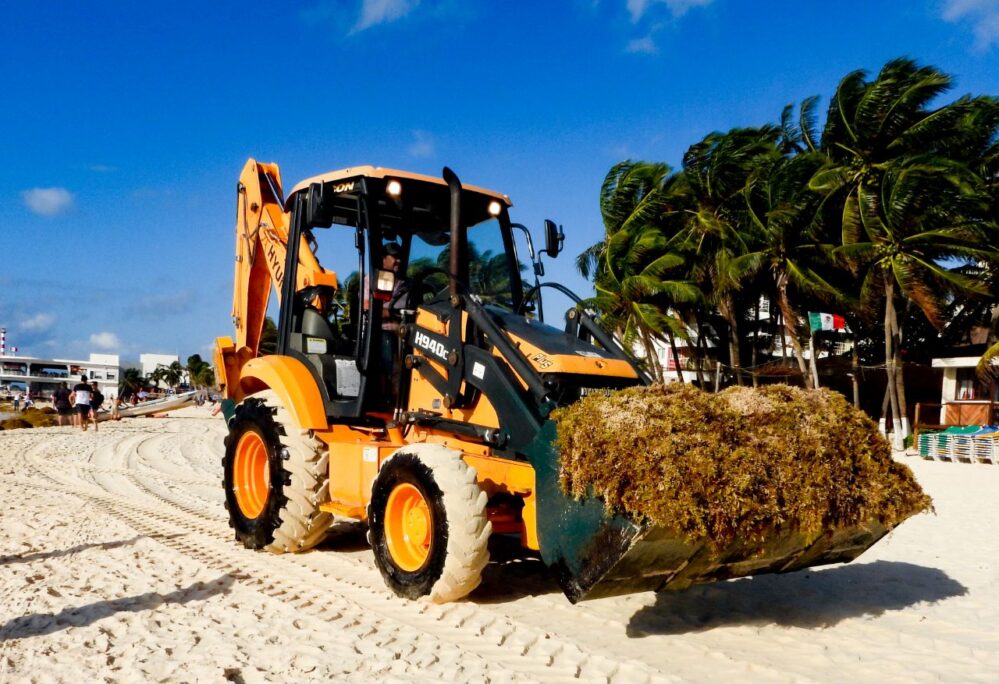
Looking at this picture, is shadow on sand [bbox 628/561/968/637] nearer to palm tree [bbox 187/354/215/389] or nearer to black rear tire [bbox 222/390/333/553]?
black rear tire [bbox 222/390/333/553]

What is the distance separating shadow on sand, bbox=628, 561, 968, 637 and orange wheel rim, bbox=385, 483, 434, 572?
1508mm

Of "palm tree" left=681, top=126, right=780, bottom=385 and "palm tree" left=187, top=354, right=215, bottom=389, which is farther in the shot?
"palm tree" left=187, top=354, right=215, bottom=389

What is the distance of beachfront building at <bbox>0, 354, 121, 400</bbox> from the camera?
133m

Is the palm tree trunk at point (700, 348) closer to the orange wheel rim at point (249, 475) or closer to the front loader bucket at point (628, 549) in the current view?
the orange wheel rim at point (249, 475)

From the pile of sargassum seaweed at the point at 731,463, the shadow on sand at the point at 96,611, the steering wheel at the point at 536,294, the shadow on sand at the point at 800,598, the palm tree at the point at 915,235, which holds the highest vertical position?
the palm tree at the point at 915,235

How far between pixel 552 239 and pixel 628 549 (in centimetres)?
338

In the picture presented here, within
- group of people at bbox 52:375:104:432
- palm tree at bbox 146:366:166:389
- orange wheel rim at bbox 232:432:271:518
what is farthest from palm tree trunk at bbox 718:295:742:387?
palm tree at bbox 146:366:166:389

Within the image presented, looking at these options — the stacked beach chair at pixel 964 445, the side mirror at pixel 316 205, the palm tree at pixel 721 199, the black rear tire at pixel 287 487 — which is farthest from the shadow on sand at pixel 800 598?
the palm tree at pixel 721 199

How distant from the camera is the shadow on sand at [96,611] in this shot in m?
4.90

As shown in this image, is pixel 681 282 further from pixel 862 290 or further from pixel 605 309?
pixel 862 290

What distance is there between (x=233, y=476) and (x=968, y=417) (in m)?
25.5

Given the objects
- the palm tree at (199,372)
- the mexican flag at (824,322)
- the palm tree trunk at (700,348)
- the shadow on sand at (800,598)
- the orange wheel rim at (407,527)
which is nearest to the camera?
the shadow on sand at (800,598)

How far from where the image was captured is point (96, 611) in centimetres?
523

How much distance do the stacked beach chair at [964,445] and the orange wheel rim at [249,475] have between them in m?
18.1
